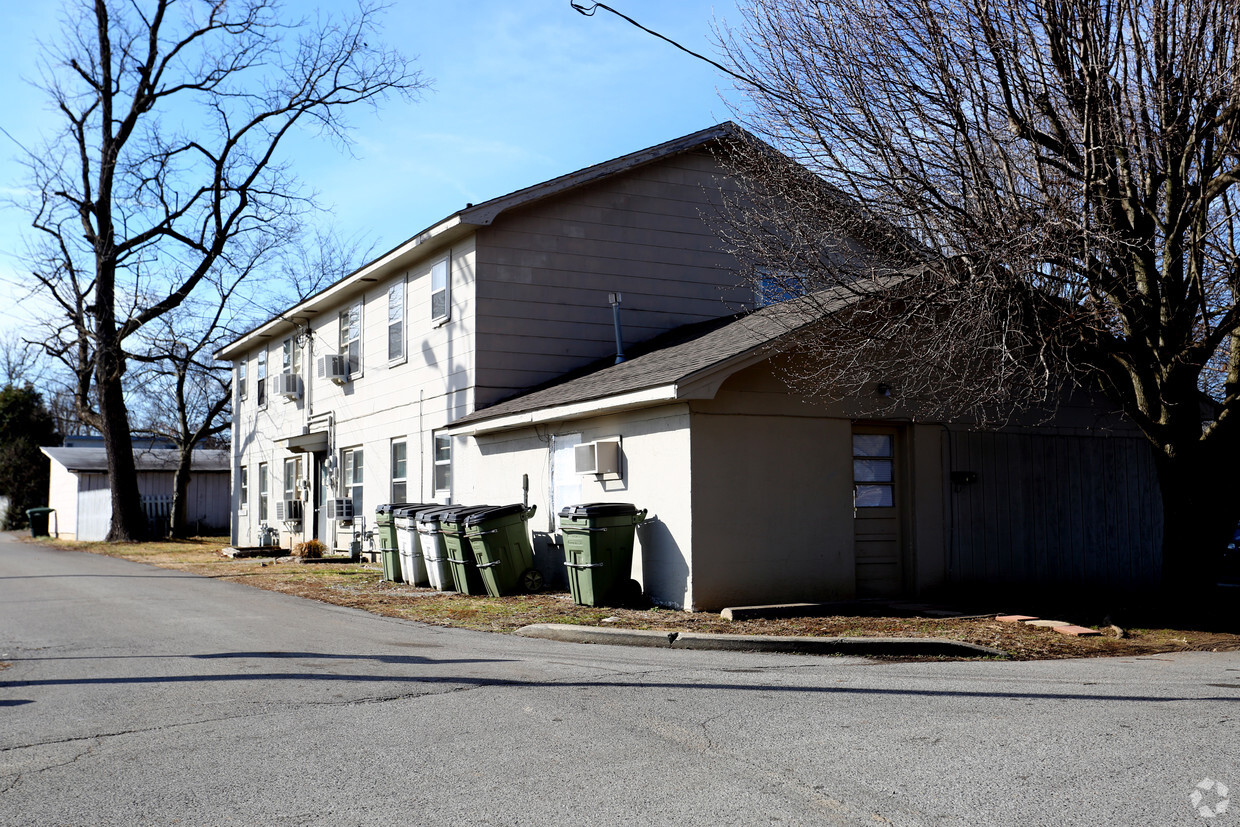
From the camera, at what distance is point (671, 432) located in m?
11.8

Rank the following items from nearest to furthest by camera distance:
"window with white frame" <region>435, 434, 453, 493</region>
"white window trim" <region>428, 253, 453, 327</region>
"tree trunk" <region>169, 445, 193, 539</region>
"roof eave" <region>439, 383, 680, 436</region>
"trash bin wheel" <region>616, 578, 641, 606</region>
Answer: "roof eave" <region>439, 383, 680, 436</region> < "trash bin wheel" <region>616, 578, 641, 606</region> < "white window trim" <region>428, 253, 453, 327</region> < "window with white frame" <region>435, 434, 453, 493</region> < "tree trunk" <region>169, 445, 193, 539</region>

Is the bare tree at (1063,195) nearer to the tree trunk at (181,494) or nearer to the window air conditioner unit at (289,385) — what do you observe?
the window air conditioner unit at (289,385)

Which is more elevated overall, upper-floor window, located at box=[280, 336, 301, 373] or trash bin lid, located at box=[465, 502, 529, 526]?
upper-floor window, located at box=[280, 336, 301, 373]

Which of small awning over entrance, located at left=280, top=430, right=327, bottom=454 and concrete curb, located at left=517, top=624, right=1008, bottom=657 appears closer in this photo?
concrete curb, located at left=517, top=624, right=1008, bottom=657

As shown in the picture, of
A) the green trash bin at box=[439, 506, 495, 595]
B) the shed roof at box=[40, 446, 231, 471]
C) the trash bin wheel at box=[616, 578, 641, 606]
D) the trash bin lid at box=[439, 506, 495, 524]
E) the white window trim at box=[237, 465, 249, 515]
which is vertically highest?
the shed roof at box=[40, 446, 231, 471]

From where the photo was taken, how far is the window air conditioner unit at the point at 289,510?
930 inches

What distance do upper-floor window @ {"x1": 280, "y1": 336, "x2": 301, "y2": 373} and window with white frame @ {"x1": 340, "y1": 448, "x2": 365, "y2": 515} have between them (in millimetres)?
3662

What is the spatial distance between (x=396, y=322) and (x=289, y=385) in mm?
5927

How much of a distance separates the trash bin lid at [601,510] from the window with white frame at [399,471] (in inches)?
290

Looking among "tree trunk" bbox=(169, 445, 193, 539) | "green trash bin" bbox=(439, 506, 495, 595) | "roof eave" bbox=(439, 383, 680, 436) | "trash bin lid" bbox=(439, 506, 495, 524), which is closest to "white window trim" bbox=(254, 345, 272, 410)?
"tree trunk" bbox=(169, 445, 193, 539)

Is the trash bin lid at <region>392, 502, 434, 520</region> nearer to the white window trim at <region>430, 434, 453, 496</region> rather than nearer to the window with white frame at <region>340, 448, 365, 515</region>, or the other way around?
the white window trim at <region>430, 434, 453, 496</region>

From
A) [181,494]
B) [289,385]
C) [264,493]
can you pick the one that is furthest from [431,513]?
[181,494]

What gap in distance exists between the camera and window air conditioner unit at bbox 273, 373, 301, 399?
23.6 m

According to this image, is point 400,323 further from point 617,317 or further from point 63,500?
point 63,500
